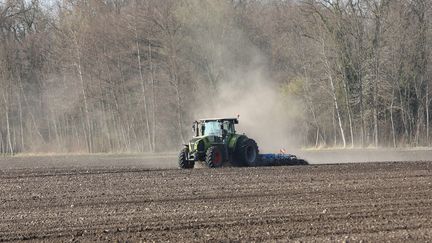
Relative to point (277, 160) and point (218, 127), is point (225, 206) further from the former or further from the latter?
point (277, 160)

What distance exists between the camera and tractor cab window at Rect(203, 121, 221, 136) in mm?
28906

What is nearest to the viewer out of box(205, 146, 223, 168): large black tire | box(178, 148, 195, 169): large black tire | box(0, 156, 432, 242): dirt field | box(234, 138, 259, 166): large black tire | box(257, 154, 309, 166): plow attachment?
box(0, 156, 432, 242): dirt field

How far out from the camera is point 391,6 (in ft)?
170

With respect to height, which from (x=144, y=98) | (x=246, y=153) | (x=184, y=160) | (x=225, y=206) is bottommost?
(x=225, y=206)

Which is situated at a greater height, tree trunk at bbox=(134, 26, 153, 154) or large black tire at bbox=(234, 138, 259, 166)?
tree trunk at bbox=(134, 26, 153, 154)

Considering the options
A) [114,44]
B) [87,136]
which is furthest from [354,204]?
[87,136]

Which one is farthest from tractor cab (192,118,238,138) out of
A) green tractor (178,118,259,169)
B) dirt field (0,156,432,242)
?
dirt field (0,156,432,242)

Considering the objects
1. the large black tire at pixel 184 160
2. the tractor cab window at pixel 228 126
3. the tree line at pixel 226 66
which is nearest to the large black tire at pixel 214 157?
the tractor cab window at pixel 228 126

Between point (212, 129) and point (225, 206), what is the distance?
41.3 feet

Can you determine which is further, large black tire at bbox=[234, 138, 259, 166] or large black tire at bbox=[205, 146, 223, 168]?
large black tire at bbox=[234, 138, 259, 166]

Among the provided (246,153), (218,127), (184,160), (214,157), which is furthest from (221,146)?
(184,160)

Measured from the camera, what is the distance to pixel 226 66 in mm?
53625

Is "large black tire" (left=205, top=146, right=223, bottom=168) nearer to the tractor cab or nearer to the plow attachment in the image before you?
the tractor cab

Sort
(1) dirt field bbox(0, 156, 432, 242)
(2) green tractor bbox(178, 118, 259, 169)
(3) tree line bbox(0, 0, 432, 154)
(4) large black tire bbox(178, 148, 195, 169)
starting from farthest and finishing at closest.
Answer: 1. (3) tree line bbox(0, 0, 432, 154)
2. (4) large black tire bbox(178, 148, 195, 169)
3. (2) green tractor bbox(178, 118, 259, 169)
4. (1) dirt field bbox(0, 156, 432, 242)
